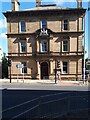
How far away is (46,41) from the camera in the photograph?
150ft

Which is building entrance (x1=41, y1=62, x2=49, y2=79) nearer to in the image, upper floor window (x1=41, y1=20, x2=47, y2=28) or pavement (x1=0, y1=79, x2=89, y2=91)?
upper floor window (x1=41, y1=20, x2=47, y2=28)

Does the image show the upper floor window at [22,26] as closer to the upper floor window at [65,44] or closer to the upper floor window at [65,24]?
the upper floor window at [65,24]

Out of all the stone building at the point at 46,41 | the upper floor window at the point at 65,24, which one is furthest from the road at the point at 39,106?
the upper floor window at the point at 65,24

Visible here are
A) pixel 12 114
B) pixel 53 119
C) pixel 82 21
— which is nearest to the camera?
pixel 53 119

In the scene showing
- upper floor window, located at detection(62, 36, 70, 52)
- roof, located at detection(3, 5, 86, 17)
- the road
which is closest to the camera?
the road

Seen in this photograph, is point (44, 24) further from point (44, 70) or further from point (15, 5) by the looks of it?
point (44, 70)

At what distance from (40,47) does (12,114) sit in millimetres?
33780

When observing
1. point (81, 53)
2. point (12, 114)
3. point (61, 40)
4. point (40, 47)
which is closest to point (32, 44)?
point (40, 47)

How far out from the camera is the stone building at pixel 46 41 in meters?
44.8

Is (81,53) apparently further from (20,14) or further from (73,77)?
(20,14)

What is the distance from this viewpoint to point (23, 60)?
46.3m

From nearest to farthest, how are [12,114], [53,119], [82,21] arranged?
[53,119]
[12,114]
[82,21]

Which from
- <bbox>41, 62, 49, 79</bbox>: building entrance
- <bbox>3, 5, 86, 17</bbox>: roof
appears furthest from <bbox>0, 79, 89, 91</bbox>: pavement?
<bbox>3, 5, 86, 17</bbox>: roof

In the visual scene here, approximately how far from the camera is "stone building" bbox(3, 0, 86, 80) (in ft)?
147
